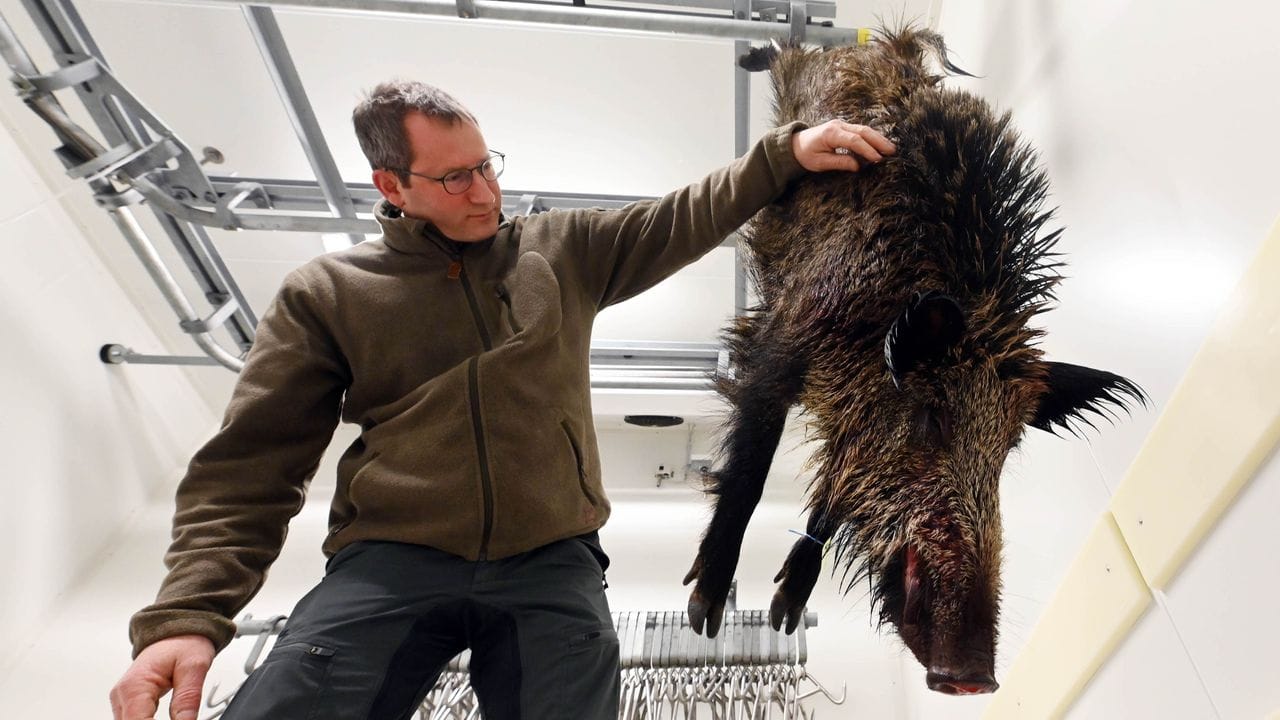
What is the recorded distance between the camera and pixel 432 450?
0.91 meters

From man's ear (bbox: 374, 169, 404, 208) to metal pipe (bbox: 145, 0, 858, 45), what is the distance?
441mm

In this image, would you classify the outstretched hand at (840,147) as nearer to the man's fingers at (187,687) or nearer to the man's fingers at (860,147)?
the man's fingers at (860,147)

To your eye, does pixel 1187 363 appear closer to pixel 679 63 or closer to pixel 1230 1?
pixel 1230 1

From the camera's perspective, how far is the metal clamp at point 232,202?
1657 millimetres

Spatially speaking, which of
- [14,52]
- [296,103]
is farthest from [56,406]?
[296,103]

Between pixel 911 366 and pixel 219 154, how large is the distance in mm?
1878

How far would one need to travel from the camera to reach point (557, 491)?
94cm

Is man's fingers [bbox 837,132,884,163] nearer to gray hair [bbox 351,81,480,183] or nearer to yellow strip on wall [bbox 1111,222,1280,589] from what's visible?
yellow strip on wall [bbox 1111,222,1280,589]

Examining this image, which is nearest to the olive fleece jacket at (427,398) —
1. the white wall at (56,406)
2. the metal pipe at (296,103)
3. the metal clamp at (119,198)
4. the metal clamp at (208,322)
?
the metal pipe at (296,103)

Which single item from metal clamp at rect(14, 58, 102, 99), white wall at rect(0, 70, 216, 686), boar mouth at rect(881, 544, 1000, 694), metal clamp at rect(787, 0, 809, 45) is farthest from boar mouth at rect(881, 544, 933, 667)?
white wall at rect(0, 70, 216, 686)

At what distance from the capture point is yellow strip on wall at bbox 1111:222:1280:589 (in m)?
0.57

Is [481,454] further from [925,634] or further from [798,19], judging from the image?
[798,19]

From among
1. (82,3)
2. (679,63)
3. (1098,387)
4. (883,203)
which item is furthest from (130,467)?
(1098,387)

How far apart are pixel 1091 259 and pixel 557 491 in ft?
2.40
